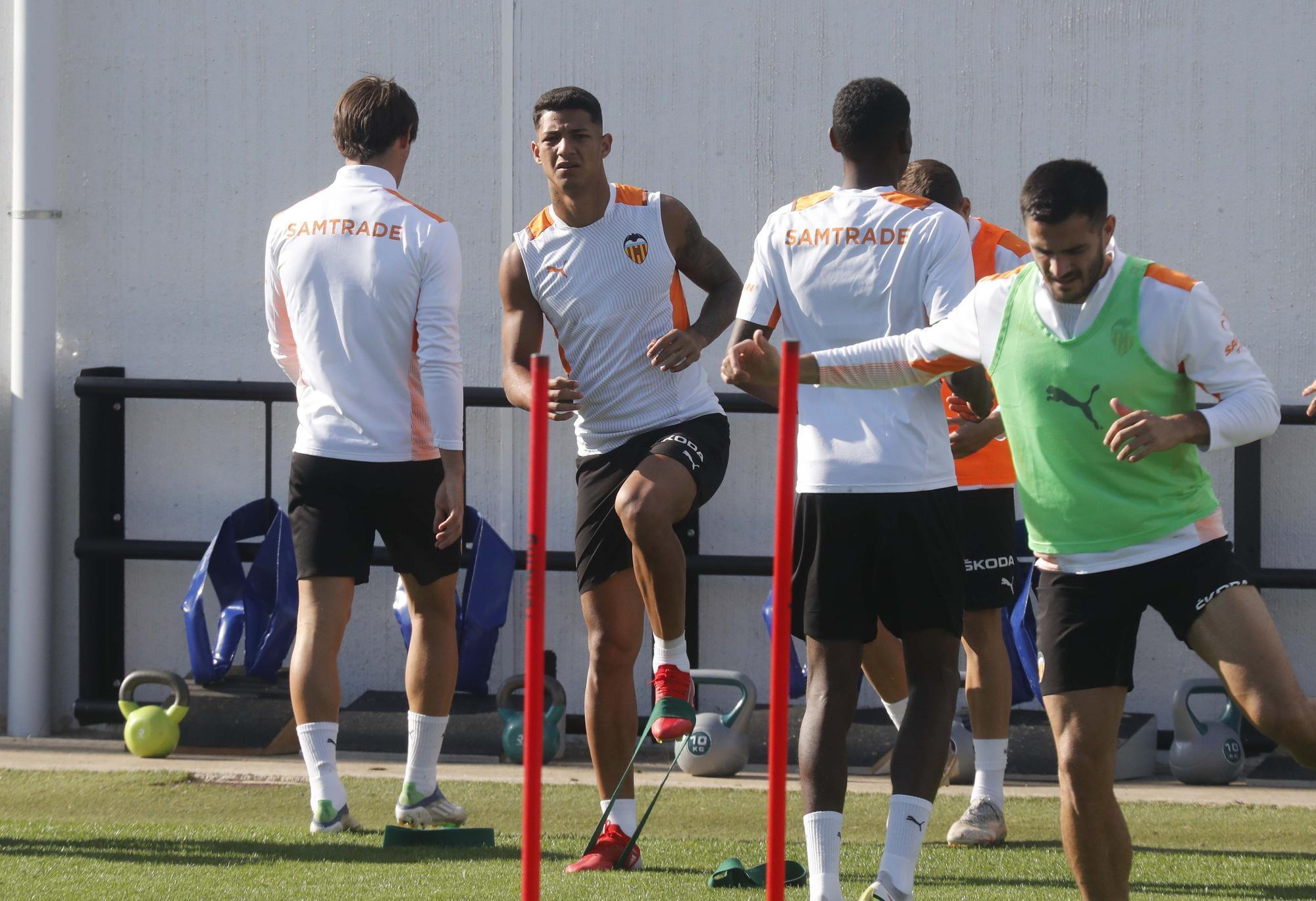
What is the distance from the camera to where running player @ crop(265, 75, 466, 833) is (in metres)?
4.78

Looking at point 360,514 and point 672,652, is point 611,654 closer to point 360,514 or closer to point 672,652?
point 672,652

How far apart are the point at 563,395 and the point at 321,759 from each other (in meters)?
1.39

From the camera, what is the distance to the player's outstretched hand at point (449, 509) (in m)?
4.72

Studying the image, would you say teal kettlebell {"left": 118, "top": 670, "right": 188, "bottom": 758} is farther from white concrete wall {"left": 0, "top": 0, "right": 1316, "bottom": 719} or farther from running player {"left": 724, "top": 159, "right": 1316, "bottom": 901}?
running player {"left": 724, "top": 159, "right": 1316, "bottom": 901}

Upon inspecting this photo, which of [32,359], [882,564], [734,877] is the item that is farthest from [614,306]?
[32,359]

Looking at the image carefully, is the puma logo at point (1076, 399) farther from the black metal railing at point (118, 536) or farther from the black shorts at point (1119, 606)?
the black metal railing at point (118, 536)

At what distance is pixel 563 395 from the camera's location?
432cm

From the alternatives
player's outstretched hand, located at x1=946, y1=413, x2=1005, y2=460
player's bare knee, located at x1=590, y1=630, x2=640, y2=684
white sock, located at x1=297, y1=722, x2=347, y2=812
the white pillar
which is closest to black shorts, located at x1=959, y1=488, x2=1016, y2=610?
player's outstretched hand, located at x1=946, y1=413, x2=1005, y2=460

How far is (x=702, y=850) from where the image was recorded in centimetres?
479

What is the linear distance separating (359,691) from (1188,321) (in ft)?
16.6

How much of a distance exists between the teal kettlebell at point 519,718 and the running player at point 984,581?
1.83 metres

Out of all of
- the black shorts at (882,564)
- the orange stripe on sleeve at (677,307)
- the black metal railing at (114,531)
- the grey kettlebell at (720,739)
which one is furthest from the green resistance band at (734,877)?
the black metal railing at (114,531)

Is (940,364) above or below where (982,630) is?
above

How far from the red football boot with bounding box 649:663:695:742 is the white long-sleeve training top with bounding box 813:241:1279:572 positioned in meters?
1.20
